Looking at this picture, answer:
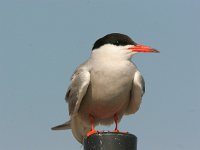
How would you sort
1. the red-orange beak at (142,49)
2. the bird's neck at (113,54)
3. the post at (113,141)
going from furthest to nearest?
the bird's neck at (113,54)
the red-orange beak at (142,49)
the post at (113,141)

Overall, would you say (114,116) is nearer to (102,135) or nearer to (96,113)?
(96,113)

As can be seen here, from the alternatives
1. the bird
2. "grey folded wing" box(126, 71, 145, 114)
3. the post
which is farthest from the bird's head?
the post

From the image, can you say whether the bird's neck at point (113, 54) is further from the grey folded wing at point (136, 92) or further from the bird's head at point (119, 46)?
the grey folded wing at point (136, 92)

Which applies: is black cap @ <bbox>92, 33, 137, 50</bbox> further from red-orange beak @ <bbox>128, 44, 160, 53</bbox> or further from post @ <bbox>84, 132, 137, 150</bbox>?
post @ <bbox>84, 132, 137, 150</bbox>

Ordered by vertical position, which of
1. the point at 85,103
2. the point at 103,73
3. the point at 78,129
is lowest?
the point at 78,129

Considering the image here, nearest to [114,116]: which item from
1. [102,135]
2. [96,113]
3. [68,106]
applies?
[96,113]

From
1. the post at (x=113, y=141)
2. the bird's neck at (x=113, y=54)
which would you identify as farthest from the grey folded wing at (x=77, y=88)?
the post at (x=113, y=141)
